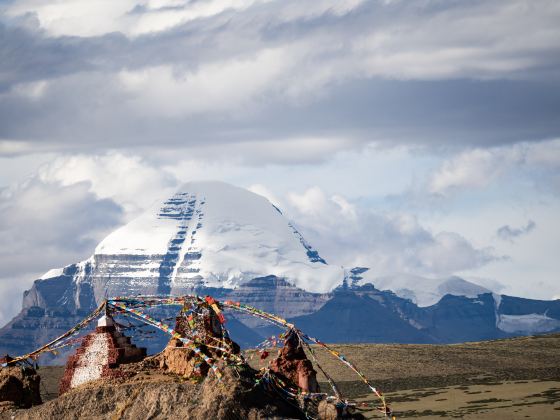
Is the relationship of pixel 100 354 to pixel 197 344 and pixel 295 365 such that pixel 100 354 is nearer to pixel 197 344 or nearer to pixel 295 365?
pixel 197 344

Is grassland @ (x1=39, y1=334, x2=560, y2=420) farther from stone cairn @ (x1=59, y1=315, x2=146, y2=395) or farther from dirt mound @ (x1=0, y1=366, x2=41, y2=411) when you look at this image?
dirt mound @ (x1=0, y1=366, x2=41, y2=411)

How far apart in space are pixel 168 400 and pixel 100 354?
6.29m

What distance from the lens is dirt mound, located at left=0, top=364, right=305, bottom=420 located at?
1934 inches

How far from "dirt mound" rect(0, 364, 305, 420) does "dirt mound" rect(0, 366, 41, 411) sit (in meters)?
3.53

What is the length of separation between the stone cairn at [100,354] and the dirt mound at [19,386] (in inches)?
98.9

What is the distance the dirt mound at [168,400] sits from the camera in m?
49.1

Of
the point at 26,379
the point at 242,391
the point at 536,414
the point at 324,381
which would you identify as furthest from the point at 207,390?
the point at 324,381

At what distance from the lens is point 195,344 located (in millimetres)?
52625

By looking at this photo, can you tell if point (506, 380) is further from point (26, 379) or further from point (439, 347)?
point (26, 379)

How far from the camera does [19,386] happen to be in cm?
5772

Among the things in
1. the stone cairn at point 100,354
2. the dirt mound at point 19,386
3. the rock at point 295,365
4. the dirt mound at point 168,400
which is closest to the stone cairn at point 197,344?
the dirt mound at point 168,400

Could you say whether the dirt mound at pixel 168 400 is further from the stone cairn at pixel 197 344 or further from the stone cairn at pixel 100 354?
the stone cairn at pixel 100 354

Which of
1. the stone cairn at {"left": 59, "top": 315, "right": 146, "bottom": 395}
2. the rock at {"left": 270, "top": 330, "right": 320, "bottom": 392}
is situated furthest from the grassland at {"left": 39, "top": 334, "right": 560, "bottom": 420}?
the stone cairn at {"left": 59, "top": 315, "right": 146, "bottom": 395}

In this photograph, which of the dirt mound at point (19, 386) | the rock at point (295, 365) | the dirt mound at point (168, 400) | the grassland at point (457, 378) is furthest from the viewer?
the grassland at point (457, 378)
